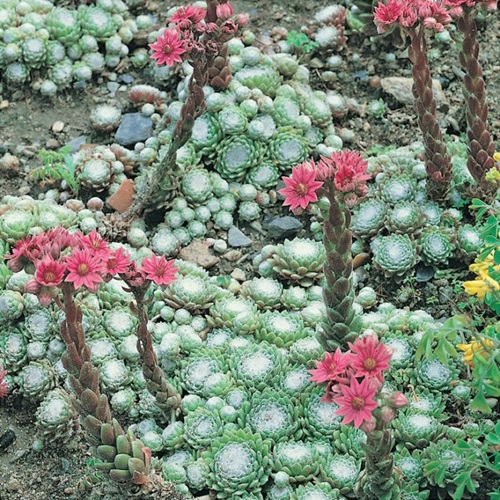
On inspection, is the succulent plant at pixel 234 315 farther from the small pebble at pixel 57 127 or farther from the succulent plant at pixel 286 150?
the small pebble at pixel 57 127

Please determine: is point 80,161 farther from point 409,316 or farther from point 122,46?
point 409,316

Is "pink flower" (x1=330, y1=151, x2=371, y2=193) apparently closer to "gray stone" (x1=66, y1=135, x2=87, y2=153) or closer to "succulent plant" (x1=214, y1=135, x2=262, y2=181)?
"succulent plant" (x1=214, y1=135, x2=262, y2=181)

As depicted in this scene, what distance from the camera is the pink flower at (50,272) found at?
11.1ft

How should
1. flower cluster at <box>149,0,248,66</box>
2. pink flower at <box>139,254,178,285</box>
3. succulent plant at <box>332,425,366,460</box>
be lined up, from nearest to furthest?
pink flower at <box>139,254,178,285</box> → succulent plant at <box>332,425,366,460</box> → flower cluster at <box>149,0,248,66</box>

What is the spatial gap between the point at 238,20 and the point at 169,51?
51 centimetres

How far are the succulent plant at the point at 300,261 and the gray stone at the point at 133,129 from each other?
3.85 ft

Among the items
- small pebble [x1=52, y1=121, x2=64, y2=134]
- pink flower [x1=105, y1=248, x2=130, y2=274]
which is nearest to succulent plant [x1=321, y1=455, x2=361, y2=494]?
pink flower [x1=105, y1=248, x2=130, y2=274]

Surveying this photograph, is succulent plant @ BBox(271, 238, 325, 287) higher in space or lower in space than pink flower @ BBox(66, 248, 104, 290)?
lower

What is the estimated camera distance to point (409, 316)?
4520 millimetres

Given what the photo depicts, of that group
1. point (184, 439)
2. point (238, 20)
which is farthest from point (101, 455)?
point (238, 20)

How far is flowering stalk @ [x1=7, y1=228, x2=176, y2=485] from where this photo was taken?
341 centimetres

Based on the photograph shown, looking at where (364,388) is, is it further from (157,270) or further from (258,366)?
(258,366)

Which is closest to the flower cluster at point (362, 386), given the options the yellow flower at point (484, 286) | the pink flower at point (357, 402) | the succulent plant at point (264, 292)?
the pink flower at point (357, 402)

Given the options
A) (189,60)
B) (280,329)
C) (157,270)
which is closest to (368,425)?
(157,270)
